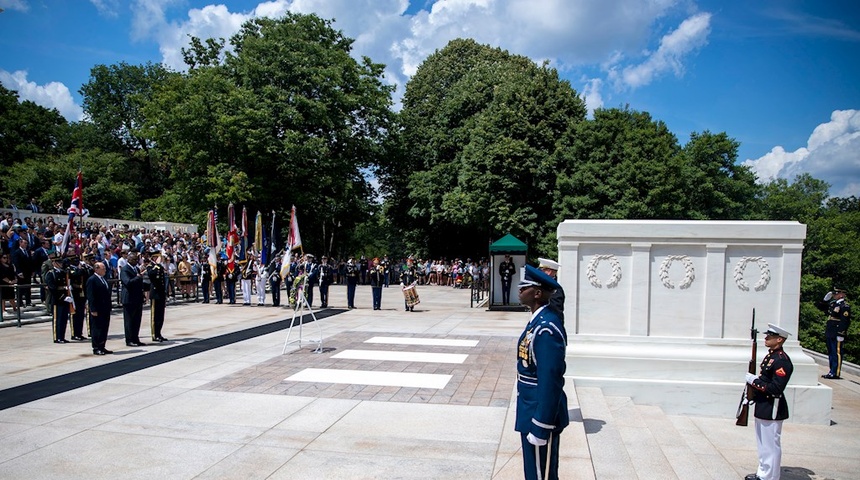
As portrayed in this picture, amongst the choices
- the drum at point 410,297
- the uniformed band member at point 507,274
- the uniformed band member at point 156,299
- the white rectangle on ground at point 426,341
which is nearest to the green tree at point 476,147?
the uniformed band member at point 507,274

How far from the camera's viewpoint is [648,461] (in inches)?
227

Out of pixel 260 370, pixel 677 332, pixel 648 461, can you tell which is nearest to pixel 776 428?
pixel 648 461

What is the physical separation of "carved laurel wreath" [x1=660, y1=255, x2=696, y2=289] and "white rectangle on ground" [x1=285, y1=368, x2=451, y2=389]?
12.1 ft

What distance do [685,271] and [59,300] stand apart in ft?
40.7

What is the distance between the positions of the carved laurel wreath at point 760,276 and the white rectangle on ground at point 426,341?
557 centimetres

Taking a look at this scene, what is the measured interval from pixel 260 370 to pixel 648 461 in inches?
250

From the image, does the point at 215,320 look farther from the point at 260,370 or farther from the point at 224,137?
the point at 224,137

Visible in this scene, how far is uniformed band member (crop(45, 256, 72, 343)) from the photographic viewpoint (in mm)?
12258

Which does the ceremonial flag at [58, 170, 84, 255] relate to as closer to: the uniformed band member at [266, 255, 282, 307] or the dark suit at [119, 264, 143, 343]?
the dark suit at [119, 264, 143, 343]

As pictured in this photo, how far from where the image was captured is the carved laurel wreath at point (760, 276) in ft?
28.9

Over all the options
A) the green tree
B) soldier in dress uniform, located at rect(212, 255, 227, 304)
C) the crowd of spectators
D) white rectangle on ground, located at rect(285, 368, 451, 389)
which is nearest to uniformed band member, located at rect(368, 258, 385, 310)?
the crowd of spectators

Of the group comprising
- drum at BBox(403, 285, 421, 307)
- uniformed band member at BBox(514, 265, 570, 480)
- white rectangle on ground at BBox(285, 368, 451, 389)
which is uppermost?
uniformed band member at BBox(514, 265, 570, 480)

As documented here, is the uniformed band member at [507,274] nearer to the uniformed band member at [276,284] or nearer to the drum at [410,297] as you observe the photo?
the drum at [410,297]

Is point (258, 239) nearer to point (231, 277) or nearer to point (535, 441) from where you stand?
point (231, 277)
